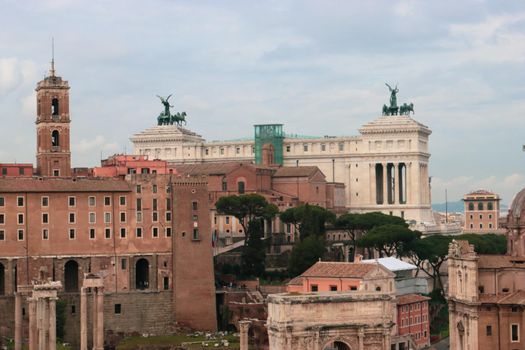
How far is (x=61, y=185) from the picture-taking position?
97.4 m

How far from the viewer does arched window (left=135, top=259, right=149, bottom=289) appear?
3932 inches

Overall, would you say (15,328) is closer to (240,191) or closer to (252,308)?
(252,308)

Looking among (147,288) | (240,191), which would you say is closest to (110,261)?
(147,288)

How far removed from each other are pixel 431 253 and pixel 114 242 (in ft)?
89.4

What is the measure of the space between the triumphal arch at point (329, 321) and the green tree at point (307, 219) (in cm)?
3614

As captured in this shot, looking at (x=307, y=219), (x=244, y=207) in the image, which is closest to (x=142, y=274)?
(x=244, y=207)

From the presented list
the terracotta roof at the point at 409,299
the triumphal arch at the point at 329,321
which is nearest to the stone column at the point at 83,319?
the triumphal arch at the point at 329,321

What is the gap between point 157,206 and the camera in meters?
99.8

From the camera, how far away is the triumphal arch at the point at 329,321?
7250 cm

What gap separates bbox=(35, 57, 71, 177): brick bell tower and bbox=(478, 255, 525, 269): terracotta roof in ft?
116

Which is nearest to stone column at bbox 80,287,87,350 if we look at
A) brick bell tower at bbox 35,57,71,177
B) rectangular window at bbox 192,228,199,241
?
rectangular window at bbox 192,228,199,241

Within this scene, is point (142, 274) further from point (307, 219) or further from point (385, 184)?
point (385, 184)

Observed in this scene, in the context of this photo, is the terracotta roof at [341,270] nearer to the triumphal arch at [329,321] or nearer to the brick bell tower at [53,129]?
the triumphal arch at [329,321]

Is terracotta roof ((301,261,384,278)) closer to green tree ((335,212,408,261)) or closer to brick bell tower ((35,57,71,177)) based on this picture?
brick bell tower ((35,57,71,177))
